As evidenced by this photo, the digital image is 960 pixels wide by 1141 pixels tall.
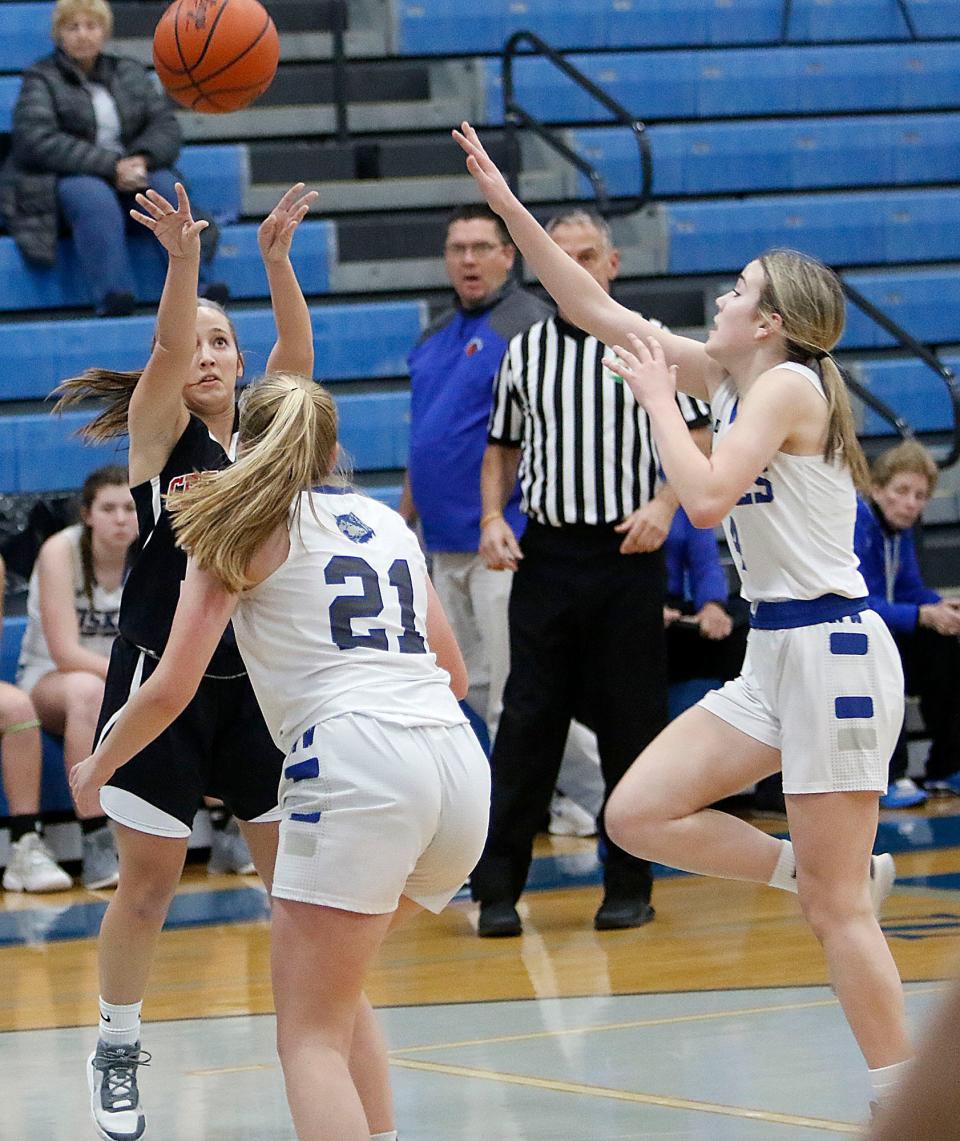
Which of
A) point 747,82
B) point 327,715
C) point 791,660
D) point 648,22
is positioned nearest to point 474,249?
point 791,660

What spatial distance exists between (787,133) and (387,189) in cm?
220

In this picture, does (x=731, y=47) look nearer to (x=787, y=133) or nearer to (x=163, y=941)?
(x=787, y=133)

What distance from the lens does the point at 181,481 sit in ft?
11.2

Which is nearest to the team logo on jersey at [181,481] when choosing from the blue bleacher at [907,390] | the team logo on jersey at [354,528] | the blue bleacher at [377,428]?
the team logo on jersey at [354,528]

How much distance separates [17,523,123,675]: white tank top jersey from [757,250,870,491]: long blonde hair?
11.8ft

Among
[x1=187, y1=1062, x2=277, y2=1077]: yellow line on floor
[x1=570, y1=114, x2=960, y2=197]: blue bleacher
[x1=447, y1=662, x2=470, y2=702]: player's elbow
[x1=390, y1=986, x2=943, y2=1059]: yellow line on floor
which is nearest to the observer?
[x1=447, y1=662, x2=470, y2=702]: player's elbow

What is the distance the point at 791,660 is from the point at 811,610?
0.10 meters

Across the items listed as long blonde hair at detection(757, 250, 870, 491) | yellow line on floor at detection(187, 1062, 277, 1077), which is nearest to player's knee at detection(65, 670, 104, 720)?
yellow line on floor at detection(187, 1062, 277, 1077)

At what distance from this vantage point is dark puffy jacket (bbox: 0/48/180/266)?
26.1ft

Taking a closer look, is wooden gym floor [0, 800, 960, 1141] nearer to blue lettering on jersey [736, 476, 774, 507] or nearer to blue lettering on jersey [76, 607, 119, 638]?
blue lettering on jersey [76, 607, 119, 638]

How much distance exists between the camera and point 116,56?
821 centimetres

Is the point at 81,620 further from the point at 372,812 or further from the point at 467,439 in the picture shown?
the point at 372,812

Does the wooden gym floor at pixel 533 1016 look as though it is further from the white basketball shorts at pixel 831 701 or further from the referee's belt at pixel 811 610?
the referee's belt at pixel 811 610

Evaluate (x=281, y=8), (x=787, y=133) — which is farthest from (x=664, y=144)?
(x=281, y=8)
